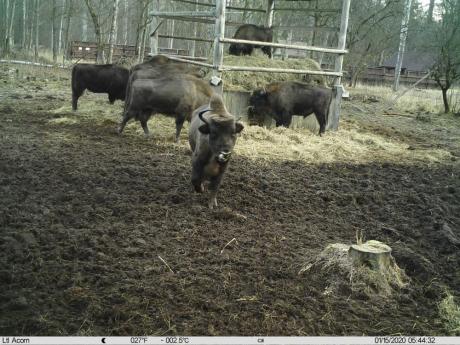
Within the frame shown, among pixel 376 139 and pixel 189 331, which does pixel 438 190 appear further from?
pixel 189 331

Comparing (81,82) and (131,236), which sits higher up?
(81,82)

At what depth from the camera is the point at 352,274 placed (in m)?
4.12

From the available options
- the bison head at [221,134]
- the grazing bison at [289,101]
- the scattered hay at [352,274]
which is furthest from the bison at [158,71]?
the scattered hay at [352,274]

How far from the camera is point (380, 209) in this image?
6.33 metres

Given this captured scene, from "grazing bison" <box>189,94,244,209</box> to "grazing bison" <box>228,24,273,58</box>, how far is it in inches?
312

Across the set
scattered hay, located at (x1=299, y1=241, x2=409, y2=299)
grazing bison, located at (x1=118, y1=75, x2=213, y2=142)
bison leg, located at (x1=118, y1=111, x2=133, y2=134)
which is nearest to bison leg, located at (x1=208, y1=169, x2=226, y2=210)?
scattered hay, located at (x1=299, y1=241, x2=409, y2=299)

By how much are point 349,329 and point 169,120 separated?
9.12 metres

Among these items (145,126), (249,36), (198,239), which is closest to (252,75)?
(249,36)

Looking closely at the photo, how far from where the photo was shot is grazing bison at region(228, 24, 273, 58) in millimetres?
13688

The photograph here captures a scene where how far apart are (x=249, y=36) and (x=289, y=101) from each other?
3.24 m

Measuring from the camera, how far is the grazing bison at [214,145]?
18.3 feet

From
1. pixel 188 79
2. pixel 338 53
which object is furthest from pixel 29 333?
pixel 338 53

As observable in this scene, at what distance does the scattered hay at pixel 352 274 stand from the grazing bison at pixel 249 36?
33.7 feet

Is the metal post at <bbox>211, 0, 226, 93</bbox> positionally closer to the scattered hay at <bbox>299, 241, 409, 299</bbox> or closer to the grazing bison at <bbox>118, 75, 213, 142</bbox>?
the grazing bison at <bbox>118, 75, 213, 142</bbox>
